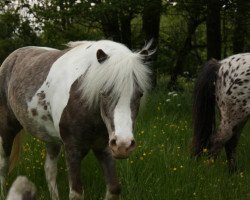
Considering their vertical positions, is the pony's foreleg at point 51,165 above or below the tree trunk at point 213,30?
below

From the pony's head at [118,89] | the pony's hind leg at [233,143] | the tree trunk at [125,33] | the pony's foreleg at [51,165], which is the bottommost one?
the pony's hind leg at [233,143]

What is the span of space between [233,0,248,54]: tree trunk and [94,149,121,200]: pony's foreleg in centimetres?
653

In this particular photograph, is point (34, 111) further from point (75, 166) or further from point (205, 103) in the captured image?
point (205, 103)

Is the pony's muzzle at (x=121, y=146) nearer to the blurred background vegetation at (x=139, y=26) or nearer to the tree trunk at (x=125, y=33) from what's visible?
the blurred background vegetation at (x=139, y=26)

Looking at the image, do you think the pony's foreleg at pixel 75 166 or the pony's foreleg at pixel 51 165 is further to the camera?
the pony's foreleg at pixel 51 165

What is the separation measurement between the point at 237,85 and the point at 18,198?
531 cm

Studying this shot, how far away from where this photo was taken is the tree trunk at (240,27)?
9422mm

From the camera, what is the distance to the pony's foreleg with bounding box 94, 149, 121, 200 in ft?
12.0

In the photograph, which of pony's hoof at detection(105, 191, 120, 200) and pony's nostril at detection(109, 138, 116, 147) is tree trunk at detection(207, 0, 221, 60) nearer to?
pony's hoof at detection(105, 191, 120, 200)

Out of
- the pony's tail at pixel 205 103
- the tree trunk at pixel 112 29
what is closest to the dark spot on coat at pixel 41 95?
the pony's tail at pixel 205 103

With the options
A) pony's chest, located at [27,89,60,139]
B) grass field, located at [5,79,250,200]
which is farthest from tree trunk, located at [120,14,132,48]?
pony's chest, located at [27,89,60,139]

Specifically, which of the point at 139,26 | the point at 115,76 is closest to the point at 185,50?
the point at 139,26

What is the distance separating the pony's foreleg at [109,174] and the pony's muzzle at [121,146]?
2.78ft

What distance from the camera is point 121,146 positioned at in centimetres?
283
